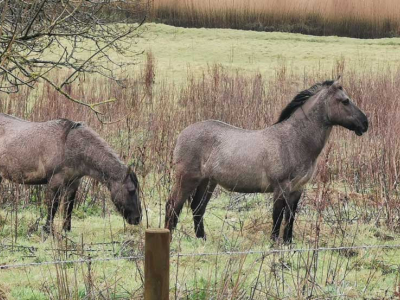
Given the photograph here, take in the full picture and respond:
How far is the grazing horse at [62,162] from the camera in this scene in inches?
313

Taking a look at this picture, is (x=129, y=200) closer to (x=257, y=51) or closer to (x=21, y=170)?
(x=21, y=170)

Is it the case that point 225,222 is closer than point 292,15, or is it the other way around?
point 225,222

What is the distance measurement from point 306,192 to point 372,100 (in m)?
4.22

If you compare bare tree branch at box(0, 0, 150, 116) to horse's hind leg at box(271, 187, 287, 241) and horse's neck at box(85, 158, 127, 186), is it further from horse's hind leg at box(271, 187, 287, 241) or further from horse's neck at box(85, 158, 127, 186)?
horse's hind leg at box(271, 187, 287, 241)

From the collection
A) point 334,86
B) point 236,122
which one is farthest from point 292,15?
point 334,86

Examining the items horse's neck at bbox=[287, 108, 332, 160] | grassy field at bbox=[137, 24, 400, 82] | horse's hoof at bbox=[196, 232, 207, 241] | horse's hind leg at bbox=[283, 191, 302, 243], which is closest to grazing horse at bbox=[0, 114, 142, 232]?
horse's hoof at bbox=[196, 232, 207, 241]

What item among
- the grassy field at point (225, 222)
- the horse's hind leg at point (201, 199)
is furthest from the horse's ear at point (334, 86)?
the horse's hind leg at point (201, 199)

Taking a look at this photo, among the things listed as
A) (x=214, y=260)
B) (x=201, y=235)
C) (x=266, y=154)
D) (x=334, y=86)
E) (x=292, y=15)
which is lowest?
(x=214, y=260)

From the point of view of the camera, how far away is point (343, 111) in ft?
25.5

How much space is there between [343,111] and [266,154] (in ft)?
2.78

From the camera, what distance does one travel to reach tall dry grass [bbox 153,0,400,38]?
89.3 feet

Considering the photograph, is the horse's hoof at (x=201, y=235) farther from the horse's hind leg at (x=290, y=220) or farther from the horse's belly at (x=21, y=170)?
the horse's belly at (x=21, y=170)

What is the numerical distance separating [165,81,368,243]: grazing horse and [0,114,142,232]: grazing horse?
0.57m

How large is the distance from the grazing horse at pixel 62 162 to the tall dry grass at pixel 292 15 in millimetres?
19275
